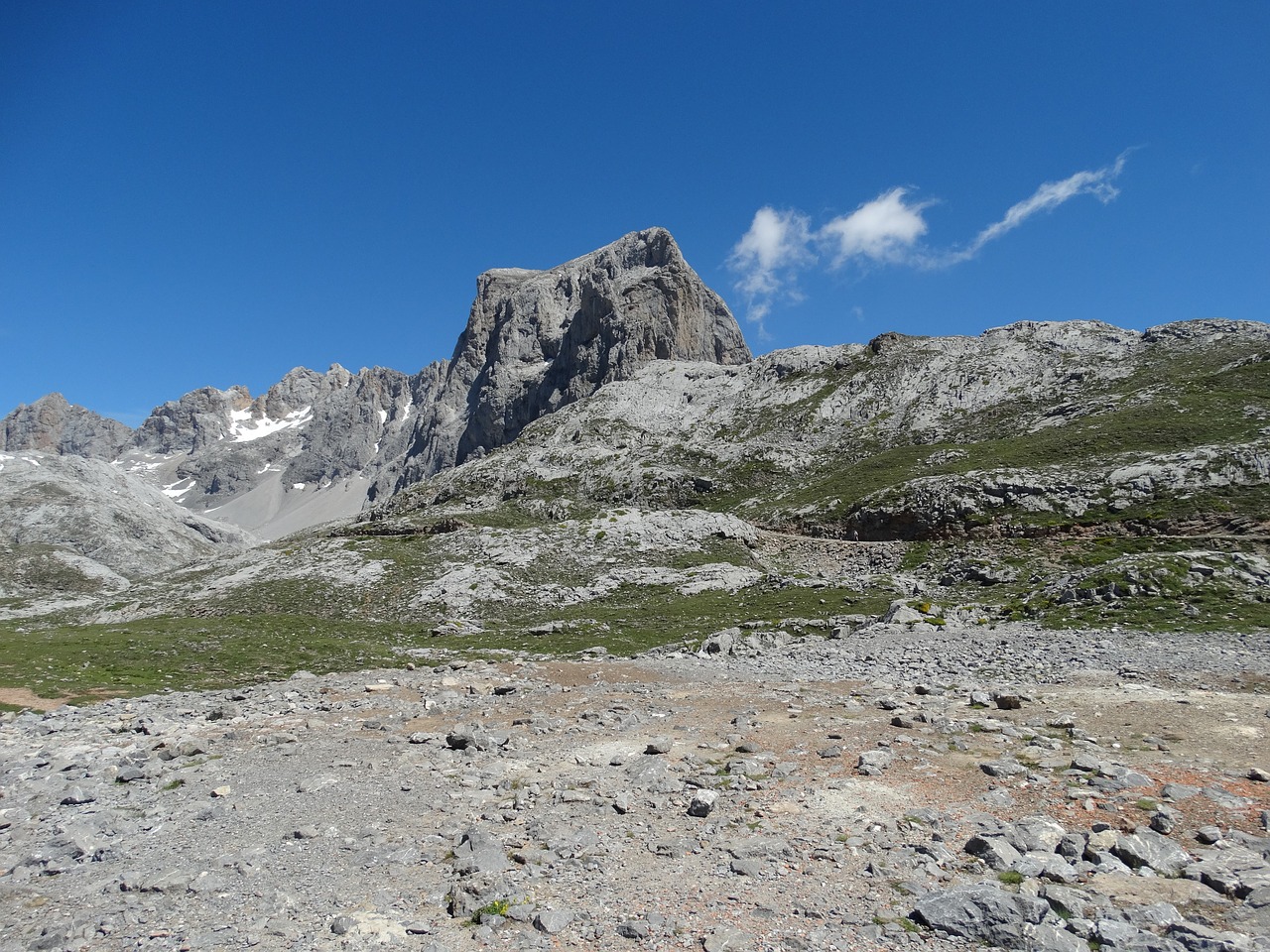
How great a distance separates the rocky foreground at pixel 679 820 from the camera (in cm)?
856

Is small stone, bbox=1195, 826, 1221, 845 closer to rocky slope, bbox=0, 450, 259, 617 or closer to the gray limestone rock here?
the gray limestone rock

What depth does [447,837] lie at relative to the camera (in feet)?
38.0

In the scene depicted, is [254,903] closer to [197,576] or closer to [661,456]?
[197,576]

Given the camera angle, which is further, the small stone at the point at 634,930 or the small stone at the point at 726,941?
the small stone at the point at 634,930

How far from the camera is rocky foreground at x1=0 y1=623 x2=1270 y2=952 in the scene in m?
8.56

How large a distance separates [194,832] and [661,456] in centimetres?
8855

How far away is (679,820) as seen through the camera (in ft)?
38.8

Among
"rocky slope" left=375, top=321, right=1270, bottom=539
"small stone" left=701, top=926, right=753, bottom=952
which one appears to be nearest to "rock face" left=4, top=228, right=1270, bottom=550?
"rocky slope" left=375, top=321, right=1270, bottom=539

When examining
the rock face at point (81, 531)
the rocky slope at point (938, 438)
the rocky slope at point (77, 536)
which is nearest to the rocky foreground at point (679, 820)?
the rocky slope at point (938, 438)

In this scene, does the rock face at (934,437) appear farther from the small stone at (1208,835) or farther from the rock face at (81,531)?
the rock face at (81,531)

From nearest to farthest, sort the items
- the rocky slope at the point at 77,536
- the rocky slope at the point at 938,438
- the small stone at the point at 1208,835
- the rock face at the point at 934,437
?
the small stone at the point at 1208,835 → the rocky slope at the point at 938,438 → the rock face at the point at 934,437 → the rocky slope at the point at 77,536

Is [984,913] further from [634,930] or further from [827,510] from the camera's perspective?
[827,510]

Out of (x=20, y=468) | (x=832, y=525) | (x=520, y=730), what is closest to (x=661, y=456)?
(x=832, y=525)

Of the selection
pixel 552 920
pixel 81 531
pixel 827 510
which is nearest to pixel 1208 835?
pixel 552 920
